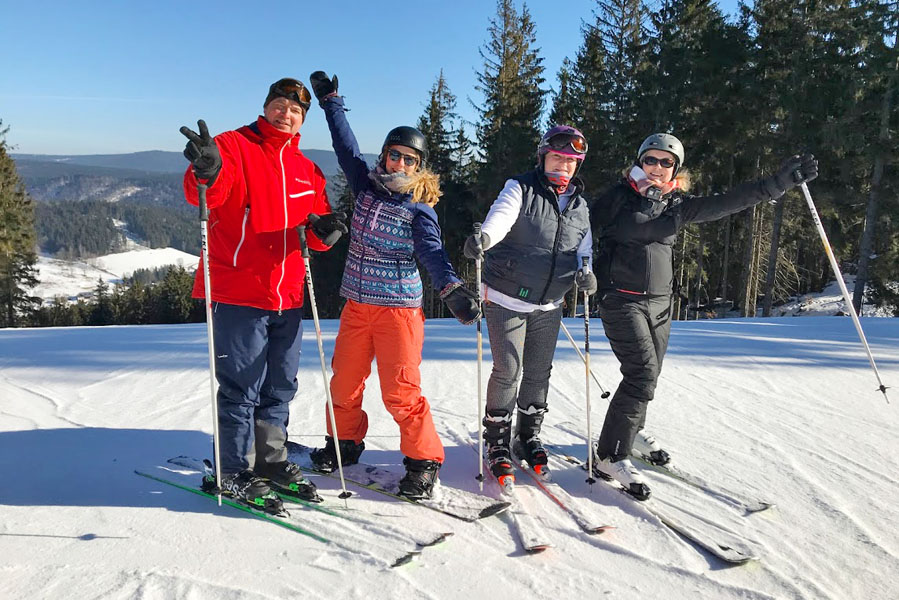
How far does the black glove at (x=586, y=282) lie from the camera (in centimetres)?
315

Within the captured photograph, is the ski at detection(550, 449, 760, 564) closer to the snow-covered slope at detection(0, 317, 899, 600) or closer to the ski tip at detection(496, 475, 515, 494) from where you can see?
the snow-covered slope at detection(0, 317, 899, 600)

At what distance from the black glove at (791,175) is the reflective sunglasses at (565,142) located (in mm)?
1202

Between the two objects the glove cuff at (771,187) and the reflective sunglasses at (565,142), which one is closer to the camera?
the reflective sunglasses at (565,142)

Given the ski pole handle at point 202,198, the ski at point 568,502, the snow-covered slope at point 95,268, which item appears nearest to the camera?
the ski pole handle at point 202,198

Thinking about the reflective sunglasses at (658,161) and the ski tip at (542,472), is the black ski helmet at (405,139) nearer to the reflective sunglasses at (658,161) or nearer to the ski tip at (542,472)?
the reflective sunglasses at (658,161)

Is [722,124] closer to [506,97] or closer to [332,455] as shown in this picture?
[506,97]

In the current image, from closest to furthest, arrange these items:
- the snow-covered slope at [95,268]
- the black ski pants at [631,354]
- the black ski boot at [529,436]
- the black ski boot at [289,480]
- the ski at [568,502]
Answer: the ski at [568,502]
the black ski boot at [289,480]
the black ski pants at [631,354]
the black ski boot at [529,436]
the snow-covered slope at [95,268]

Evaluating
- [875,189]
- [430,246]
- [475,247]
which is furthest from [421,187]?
[875,189]

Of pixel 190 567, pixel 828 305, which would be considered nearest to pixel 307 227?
pixel 190 567

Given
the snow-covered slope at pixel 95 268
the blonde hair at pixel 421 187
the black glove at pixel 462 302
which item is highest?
the blonde hair at pixel 421 187

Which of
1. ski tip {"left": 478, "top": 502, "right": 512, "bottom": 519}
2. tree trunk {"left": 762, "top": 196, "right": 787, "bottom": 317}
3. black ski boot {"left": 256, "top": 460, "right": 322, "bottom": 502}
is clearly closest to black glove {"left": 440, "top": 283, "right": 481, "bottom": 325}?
ski tip {"left": 478, "top": 502, "right": 512, "bottom": 519}

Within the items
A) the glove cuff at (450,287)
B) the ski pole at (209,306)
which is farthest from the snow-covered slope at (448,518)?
the glove cuff at (450,287)

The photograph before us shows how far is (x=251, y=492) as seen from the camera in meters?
2.87

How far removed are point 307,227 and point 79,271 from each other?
158197 millimetres
